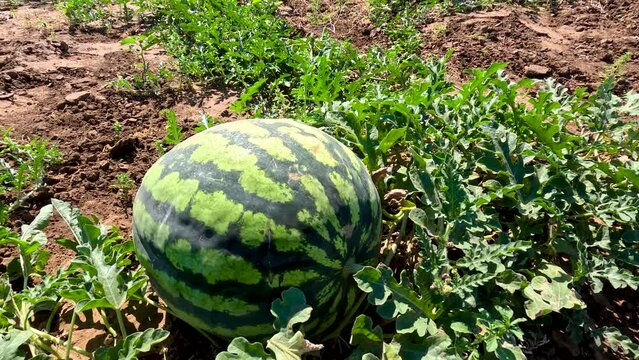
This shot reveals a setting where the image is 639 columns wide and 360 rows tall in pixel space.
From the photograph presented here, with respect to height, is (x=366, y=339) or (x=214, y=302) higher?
(x=214, y=302)

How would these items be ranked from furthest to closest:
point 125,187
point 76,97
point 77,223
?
1. point 76,97
2. point 125,187
3. point 77,223

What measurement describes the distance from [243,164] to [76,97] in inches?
102

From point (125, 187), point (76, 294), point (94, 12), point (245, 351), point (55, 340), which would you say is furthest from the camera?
point (94, 12)

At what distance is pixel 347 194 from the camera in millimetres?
1841

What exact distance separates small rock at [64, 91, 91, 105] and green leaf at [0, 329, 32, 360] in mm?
2296

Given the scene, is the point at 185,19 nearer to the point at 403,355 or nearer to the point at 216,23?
the point at 216,23

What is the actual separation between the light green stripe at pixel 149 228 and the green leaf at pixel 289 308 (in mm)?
465

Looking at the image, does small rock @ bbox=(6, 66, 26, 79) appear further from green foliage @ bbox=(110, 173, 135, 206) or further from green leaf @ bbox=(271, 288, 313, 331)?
green leaf @ bbox=(271, 288, 313, 331)

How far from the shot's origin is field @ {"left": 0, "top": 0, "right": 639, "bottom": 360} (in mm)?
1938

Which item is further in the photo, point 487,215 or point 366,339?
point 487,215

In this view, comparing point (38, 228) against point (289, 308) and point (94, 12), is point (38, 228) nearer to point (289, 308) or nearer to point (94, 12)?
point (289, 308)

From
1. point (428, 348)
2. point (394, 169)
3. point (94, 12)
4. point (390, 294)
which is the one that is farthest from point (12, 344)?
point (94, 12)

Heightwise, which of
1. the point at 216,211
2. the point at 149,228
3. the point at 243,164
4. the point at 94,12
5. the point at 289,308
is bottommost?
the point at 94,12

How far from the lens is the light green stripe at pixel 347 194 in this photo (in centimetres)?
183
